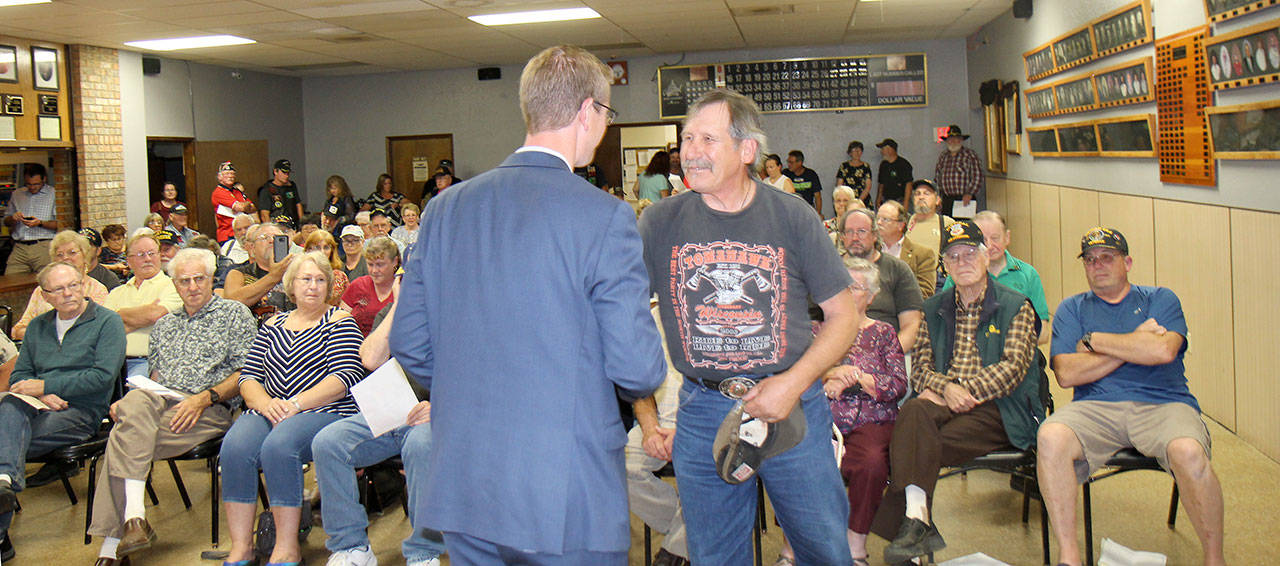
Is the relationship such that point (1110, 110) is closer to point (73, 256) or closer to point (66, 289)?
point (66, 289)

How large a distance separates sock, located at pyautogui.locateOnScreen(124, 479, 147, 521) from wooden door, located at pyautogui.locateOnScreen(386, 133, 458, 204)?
10.5m

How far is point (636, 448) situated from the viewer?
133 inches

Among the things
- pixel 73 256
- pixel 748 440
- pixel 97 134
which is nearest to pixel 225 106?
pixel 97 134

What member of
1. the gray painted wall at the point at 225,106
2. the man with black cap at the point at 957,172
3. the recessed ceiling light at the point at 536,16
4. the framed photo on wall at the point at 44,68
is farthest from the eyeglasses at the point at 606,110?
the gray painted wall at the point at 225,106

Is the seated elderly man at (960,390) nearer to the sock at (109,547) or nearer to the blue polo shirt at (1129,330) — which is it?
the blue polo shirt at (1129,330)

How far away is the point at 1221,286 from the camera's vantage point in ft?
15.5

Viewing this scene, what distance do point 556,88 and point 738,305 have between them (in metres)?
0.74

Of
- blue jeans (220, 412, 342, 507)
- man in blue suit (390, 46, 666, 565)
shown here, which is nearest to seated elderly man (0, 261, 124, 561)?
blue jeans (220, 412, 342, 507)

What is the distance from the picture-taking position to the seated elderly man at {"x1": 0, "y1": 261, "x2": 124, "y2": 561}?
12.7 feet

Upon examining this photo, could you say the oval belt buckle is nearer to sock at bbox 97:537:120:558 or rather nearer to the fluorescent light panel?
sock at bbox 97:537:120:558

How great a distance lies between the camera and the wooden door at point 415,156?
546 inches

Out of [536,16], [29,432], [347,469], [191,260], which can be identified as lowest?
[347,469]

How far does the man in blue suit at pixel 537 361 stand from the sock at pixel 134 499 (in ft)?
8.20

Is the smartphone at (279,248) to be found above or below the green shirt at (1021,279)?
above
